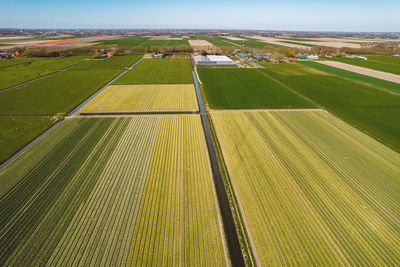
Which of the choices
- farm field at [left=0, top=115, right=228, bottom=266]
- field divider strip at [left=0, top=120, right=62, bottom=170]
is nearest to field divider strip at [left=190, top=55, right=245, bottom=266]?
farm field at [left=0, top=115, right=228, bottom=266]

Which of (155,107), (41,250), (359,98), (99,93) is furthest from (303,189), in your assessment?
(99,93)

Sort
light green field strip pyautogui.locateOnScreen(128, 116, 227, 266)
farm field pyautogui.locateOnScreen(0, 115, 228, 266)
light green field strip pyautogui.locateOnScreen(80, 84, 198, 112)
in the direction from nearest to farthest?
light green field strip pyautogui.locateOnScreen(128, 116, 227, 266) → farm field pyautogui.locateOnScreen(0, 115, 228, 266) → light green field strip pyautogui.locateOnScreen(80, 84, 198, 112)

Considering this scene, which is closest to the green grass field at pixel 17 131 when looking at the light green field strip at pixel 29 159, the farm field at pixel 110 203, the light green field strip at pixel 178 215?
the light green field strip at pixel 29 159

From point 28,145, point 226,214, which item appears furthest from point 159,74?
point 226,214

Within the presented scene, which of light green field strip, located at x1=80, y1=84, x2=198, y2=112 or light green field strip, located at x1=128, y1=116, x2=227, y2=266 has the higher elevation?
light green field strip, located at x1=80, y1=84, x2=198, y2=112

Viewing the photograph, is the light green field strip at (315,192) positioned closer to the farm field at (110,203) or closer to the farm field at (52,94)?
the farm field at (110,203)

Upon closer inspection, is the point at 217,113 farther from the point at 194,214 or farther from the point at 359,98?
the point at 359,98

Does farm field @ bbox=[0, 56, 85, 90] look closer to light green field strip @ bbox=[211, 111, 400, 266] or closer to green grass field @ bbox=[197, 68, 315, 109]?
green grass field @ bbox=[197, 68, 315, 109]
